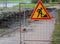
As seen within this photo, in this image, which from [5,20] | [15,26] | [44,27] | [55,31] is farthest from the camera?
[15,26]

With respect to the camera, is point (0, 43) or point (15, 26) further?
point (15, 26)

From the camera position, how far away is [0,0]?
56.0 ft

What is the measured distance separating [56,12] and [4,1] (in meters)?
7.47

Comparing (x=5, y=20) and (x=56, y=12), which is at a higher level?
(x=56, y=12)

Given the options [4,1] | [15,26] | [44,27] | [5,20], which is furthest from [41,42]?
[4,1]

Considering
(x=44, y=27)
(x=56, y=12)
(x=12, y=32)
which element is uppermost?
(x=56, y=12)

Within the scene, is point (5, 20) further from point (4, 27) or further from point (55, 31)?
point (55, 31)

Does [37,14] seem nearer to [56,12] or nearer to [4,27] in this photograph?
[56,12]

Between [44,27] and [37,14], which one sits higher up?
[37,14]

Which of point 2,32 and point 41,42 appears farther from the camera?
point 2,32

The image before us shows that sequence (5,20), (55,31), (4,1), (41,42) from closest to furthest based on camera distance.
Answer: (41,42), (55,31), (5,20), (4,1)

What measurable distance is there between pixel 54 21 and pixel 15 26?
5815 mm

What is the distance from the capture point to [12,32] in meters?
13.0

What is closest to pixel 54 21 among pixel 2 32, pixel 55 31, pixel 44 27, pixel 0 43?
pixel 44 27
